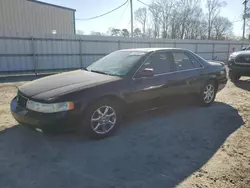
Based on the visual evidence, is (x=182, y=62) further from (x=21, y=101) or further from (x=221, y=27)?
(x=221, y=27)

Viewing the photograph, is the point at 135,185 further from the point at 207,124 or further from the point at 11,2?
the point at 11,2

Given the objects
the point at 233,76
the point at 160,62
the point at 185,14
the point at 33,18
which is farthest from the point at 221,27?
the point at 160,62

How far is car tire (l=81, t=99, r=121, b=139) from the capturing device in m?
3.43

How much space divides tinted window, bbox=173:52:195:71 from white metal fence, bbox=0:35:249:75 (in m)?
8.90

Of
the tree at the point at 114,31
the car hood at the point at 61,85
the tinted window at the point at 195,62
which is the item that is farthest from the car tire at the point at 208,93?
the tree at the point at 114,31

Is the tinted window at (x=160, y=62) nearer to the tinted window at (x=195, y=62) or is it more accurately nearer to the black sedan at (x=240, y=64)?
the tinted window at (x=195, y=62)

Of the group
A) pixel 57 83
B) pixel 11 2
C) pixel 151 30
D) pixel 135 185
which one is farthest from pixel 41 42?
pixel 151 30

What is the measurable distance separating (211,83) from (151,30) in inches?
1436

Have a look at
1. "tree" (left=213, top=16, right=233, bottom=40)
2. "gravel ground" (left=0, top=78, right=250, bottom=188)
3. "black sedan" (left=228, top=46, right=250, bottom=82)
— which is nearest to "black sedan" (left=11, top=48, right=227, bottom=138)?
"gravel ground" (left=0, top=78, right=250, bottom=188)

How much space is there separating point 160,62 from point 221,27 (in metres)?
52.0

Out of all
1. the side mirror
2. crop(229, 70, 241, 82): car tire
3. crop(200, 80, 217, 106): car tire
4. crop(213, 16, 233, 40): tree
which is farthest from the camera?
crop(213, 16, 233, 40): tree

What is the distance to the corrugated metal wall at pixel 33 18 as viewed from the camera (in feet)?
48.8

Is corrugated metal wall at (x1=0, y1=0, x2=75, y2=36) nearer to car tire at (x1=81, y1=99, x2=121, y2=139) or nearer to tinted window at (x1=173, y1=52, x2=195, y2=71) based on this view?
tinted window at (x1=173, y1=52, x2=195, y2=71)

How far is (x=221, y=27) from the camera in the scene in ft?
164
